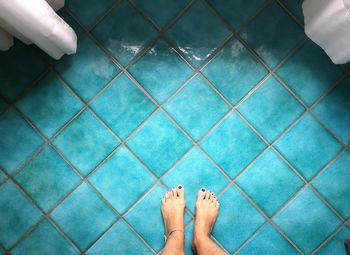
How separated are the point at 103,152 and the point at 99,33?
1.95 ft

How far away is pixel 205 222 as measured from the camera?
185 cm

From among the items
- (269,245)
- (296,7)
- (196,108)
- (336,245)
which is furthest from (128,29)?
(336,245)

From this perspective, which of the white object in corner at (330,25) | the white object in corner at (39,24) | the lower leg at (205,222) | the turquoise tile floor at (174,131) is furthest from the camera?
the turquoise tile floor at (174,131)

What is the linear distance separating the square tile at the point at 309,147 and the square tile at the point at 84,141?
2.96 feet

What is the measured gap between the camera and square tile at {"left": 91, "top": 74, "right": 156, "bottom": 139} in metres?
1.91

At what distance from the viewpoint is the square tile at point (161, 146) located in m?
1.90

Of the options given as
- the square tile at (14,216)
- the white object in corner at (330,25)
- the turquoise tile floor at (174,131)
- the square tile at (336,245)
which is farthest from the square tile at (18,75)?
the square tile at (336,245)

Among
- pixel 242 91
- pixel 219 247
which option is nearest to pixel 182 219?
pixel 219 247

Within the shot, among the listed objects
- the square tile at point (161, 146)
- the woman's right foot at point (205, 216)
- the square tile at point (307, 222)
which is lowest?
the square tile at point (307, 222)

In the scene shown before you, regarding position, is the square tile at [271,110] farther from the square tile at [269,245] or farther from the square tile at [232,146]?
the square tile at [269,245]

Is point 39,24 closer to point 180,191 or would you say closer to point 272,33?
point 180,191

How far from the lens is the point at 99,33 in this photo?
1.93 meters

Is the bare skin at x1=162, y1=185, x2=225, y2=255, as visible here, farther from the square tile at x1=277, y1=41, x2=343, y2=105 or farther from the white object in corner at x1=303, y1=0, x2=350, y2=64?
the white object in corner at x1=303, y1=0, x2=350, y2=64

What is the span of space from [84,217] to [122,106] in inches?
22.8
